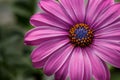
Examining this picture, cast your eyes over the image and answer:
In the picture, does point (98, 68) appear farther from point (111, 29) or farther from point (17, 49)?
point (17, 49)

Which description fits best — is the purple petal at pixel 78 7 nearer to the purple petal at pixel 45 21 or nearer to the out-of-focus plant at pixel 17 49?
the purple petal at pixel 45 21

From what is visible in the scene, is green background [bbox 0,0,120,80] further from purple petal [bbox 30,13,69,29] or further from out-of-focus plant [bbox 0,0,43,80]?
purple petal [bbox 30,13,69,29]

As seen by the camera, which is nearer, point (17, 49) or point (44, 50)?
point (44, 50)

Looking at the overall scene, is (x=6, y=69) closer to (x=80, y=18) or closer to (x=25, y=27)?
(x=25, y=27)

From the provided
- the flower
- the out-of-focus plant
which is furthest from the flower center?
the out-of-focus plant

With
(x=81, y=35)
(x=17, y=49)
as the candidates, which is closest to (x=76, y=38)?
(x=81, y=35)

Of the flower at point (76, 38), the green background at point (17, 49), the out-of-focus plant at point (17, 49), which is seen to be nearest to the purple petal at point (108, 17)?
the flower at point (76, 38)
